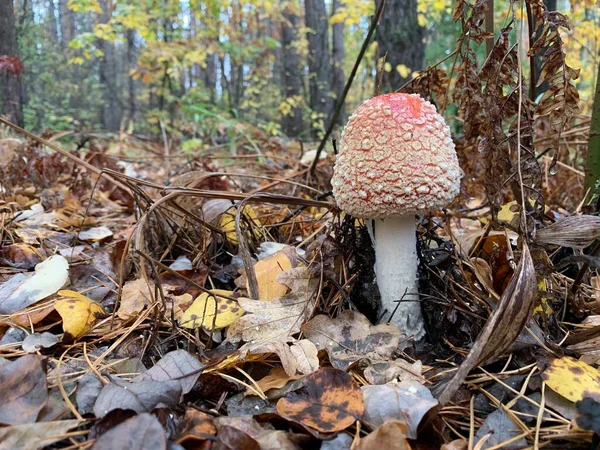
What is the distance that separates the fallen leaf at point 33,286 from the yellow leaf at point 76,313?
A: 0.09 m

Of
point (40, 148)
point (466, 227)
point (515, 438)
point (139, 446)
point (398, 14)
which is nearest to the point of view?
point (139, 446)

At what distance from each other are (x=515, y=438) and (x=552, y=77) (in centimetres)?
136

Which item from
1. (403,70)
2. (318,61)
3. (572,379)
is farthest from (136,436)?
(318,61)

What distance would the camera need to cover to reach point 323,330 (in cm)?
175

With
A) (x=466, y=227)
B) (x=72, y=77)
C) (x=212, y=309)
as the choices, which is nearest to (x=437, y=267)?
(x=212, y=309)

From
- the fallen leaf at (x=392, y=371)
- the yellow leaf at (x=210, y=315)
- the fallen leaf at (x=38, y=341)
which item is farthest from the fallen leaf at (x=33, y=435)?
Answer: the fallen leaf at (x=392, y=371)

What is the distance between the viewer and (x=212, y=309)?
1853 millimetres

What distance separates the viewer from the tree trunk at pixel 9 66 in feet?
16.4

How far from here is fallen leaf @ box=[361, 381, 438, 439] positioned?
4.04 ft

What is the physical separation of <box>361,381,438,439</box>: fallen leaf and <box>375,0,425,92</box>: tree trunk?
4.07 m

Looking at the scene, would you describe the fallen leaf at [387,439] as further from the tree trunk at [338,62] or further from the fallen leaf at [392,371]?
the tree trunk at [338,62]

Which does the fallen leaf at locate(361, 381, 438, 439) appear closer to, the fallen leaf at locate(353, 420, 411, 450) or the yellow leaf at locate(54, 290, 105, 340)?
the fallen leaf at locate(353, 420, 411, 450)

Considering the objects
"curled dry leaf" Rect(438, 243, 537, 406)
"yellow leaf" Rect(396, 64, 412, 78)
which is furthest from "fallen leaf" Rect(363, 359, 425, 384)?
"yellow leaf" Rect(396, 64, 412, 78)

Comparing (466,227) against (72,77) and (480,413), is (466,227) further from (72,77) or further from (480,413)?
(72,77)
